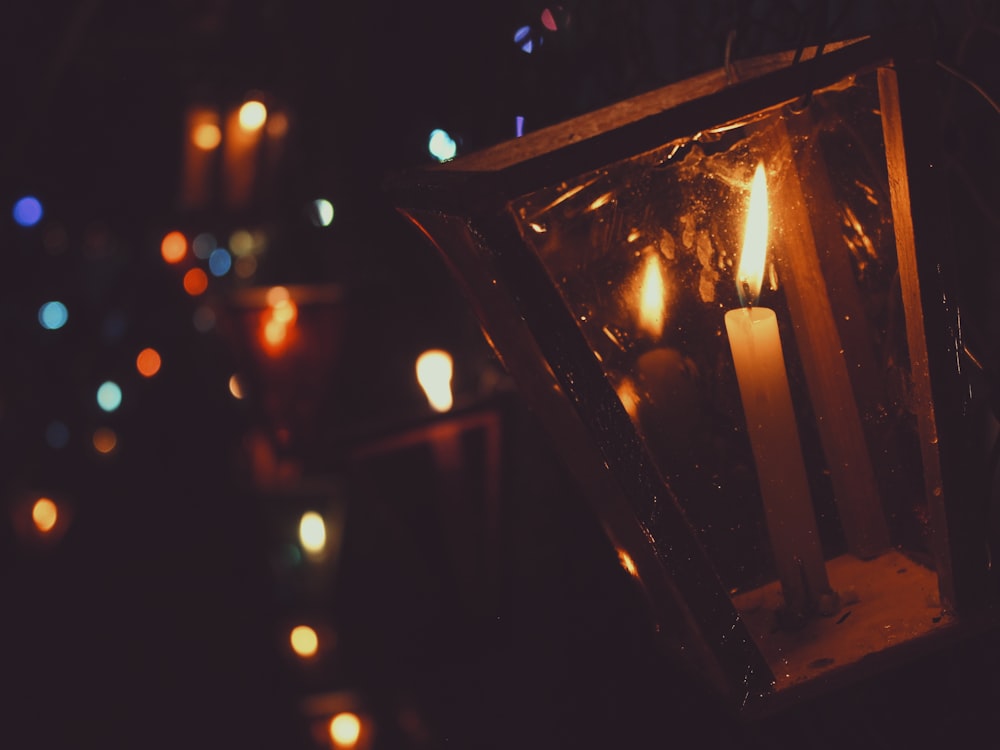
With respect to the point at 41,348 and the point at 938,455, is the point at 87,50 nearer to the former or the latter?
the point at 41,348

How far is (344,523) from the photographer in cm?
251

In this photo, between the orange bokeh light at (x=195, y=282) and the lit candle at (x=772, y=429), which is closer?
the lit candle at (x=772, y=429)

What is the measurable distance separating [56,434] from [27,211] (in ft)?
3.75

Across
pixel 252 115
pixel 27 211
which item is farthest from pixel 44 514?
pixel 252 115

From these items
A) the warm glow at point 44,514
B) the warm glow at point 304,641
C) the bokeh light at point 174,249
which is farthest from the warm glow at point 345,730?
the bokeh light at point 174,249

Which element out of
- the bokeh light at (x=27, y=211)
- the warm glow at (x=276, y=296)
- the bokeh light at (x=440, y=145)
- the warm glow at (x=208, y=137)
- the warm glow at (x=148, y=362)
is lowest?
the warm glow at (x=276, y=296)

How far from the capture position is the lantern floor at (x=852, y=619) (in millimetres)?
546

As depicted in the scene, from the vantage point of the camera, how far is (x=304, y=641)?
2457 millimetres

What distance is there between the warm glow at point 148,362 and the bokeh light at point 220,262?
0.60 metres

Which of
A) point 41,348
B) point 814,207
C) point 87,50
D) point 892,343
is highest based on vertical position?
point 87,50

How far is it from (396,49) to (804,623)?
A: 4.62 ft

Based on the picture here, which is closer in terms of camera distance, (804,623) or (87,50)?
(804,623)

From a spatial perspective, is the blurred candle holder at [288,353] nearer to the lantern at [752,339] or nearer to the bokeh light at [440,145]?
the bokeh light at [440,145]

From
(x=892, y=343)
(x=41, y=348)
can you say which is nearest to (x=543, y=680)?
(x=892, y=343)
